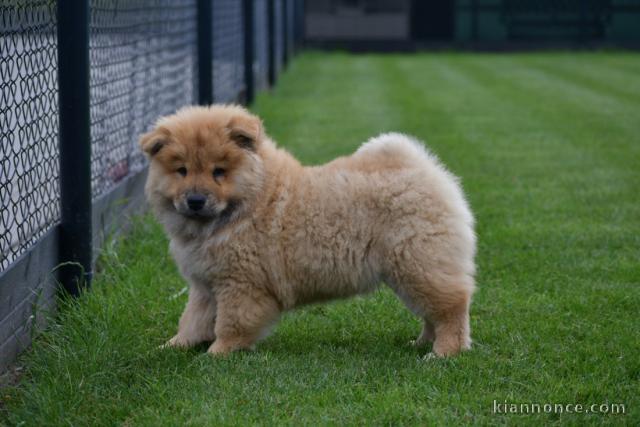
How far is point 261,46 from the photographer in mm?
16938

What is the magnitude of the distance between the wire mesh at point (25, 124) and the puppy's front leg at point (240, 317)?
910mm

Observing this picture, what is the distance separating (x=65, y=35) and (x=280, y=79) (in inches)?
539

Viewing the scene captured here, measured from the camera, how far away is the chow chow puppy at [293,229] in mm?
4242

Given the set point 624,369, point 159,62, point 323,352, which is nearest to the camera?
point 624,369

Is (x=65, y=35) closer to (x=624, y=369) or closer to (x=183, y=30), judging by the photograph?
(x=624, y=369)

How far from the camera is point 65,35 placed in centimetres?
468

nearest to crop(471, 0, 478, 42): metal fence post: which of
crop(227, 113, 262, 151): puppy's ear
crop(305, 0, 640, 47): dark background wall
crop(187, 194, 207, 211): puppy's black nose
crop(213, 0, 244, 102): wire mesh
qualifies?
crop(305, 0, 640, 47): dark background wall

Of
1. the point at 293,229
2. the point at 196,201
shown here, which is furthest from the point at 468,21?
the point at 196,201

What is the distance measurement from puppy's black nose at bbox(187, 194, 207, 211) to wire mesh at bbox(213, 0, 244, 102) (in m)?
5.29

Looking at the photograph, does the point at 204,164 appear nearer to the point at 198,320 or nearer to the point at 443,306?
the point at 198,320

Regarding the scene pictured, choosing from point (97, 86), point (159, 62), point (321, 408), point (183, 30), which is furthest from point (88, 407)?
point (183, 30)

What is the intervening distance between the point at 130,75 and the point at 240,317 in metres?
3.06

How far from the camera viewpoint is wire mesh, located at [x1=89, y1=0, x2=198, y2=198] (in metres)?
5.93

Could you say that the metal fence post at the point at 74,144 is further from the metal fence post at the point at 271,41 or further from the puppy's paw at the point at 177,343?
the metal fence post at the point at 271,41
